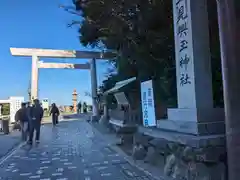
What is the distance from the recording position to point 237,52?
4.45 metres

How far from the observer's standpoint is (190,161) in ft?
16.9

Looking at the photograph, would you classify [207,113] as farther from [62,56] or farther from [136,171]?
[62,56]

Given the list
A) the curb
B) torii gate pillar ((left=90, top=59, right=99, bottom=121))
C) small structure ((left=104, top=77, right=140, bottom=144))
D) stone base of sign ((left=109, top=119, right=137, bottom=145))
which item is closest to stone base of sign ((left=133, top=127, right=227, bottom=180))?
stone base of sign ((left=109, top=119, right=137, bottom=145))

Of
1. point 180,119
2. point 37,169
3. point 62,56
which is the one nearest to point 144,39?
point 180,119

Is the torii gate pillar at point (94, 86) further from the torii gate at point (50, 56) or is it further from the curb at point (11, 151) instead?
the curb at point (11, 151)

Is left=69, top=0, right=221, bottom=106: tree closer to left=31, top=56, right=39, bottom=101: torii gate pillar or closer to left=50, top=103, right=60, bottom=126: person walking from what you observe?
left=50, top=103, right=60, bottom=126: person walking

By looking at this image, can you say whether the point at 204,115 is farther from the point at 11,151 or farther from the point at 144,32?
the point at 11,151

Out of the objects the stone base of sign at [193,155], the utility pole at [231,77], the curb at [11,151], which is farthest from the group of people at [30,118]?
the utility pole at [231,77]

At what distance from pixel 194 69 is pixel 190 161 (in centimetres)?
173

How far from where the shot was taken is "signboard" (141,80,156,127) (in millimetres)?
8547

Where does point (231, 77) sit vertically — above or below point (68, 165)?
above

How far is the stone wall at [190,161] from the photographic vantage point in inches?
189

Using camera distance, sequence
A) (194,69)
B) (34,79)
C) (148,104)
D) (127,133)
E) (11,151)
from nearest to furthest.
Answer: (194,69)
(148,104)
(11,151)
(127,133)
(34,79)

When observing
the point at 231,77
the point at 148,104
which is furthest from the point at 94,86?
the point at 231,77
